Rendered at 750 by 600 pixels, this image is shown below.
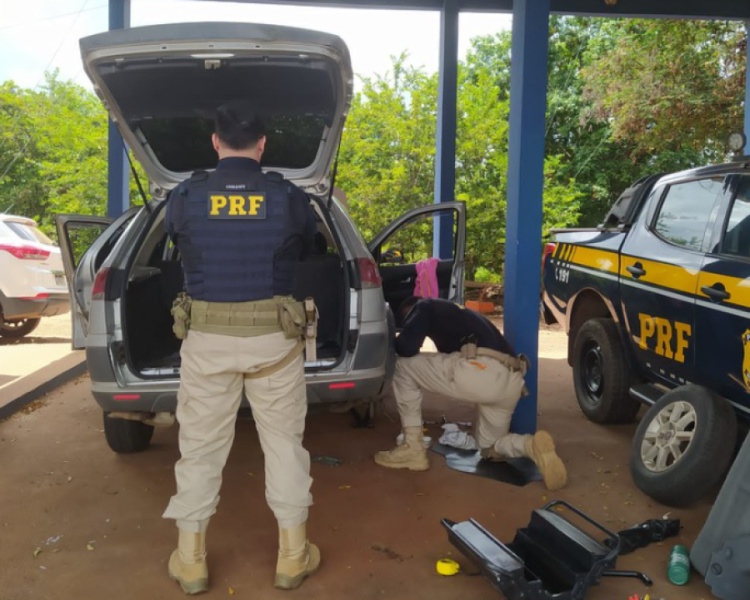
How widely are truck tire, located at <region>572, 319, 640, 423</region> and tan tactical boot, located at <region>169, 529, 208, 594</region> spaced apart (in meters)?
3.30

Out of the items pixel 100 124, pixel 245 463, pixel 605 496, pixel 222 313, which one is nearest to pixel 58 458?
pixel 245 463

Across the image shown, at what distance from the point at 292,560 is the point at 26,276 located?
725 centimetres

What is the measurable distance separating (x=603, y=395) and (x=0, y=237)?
7.60 m

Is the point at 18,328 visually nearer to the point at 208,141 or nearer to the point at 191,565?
the point at 208,141

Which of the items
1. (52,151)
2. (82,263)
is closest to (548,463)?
(82,263)

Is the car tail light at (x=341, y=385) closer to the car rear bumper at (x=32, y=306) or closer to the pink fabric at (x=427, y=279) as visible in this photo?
the pink fabric at (x=427, y=279)

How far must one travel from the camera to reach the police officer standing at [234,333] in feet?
9.40

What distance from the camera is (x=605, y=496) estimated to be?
3.88 meters

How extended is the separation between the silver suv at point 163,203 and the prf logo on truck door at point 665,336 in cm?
170

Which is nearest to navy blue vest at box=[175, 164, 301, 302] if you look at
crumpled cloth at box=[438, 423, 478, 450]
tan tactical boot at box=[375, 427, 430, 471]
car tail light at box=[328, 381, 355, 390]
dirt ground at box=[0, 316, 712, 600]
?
car tail light at box=[328, 381, 355, 390]

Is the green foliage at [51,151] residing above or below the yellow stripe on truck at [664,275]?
above

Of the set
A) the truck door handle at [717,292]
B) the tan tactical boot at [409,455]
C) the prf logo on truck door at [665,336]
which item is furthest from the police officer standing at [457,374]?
the truck door handle at [717,292]

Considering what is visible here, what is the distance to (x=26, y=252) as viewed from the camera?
28.6ft

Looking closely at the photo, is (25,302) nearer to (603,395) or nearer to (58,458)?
(58,458)
